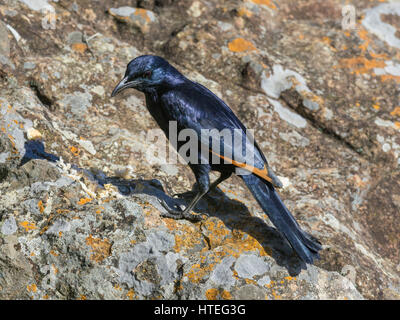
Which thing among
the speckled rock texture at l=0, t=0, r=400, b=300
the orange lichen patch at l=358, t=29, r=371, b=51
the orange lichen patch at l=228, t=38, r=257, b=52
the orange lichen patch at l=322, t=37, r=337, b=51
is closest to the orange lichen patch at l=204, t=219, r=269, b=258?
the speckled rock texture at l=0, t=0, r=400, b=300

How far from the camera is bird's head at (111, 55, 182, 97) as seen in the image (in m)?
3.72

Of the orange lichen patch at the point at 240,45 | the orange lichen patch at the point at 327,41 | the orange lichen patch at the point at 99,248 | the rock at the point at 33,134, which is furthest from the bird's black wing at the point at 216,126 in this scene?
the orange lichen patch at the point at 327,41

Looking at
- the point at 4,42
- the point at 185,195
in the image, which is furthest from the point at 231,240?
the point at 4,42

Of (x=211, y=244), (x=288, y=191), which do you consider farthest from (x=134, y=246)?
(x=288, y=191)

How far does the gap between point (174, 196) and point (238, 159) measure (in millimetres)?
871

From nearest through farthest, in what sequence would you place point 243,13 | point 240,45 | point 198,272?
1. point 198,272
2. point 240,45
3. point 243,13

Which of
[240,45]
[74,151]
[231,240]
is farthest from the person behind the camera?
[240,45]

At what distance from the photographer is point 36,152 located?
384 centimetres

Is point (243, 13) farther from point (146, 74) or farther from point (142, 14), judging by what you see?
point (146, 74)

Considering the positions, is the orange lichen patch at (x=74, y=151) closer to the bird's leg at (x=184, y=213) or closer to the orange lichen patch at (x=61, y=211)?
the orange lichen patch at (x=61, y=211)

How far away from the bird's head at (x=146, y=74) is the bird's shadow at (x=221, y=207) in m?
0.83

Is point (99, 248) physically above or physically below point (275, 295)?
below

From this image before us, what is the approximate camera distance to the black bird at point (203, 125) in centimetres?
355

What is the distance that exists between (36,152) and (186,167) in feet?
5.20
